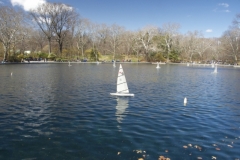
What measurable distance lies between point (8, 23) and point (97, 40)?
60.9 meters

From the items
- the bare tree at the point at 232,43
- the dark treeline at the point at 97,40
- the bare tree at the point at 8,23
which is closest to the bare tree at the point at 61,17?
the dark treeline at the point at 97,40

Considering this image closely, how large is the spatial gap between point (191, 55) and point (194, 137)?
108 metres

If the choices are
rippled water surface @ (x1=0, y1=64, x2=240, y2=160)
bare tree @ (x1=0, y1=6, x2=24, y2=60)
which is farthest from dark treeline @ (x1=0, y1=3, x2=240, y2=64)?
rippled water surface @ (x1=0, y1=64, x2=240, y2=160)

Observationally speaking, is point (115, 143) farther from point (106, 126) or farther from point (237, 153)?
point (237, 153)

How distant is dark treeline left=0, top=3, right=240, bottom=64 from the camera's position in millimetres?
73450

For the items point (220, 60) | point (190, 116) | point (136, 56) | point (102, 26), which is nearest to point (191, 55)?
point (220, 60)

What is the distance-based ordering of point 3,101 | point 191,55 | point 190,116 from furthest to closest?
point 191,55 → point 3,101 → point 190,116

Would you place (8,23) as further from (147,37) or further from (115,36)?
(147,37)

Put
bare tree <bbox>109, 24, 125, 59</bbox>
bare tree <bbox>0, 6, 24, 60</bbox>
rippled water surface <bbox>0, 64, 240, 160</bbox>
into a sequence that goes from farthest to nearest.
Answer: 1. bare tree <bbox>109, 24, 125, 59</bbox>
2. bare tree <bbox>0, 6, 24, 60</bbox>
3. rippled water surface <bbox>0, 64, 240, 160</bbox>

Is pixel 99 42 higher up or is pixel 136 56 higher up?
pixel 99 42

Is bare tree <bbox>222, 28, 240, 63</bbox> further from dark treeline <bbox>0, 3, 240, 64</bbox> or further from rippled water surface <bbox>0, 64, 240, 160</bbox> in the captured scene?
rippled water surface <bbox>0, 64, 240, 160</bbox>

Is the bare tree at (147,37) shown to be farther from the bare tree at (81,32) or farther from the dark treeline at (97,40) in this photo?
the bare tree at (81,32)

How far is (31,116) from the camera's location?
1258 cm

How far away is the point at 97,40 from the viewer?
409 feet
